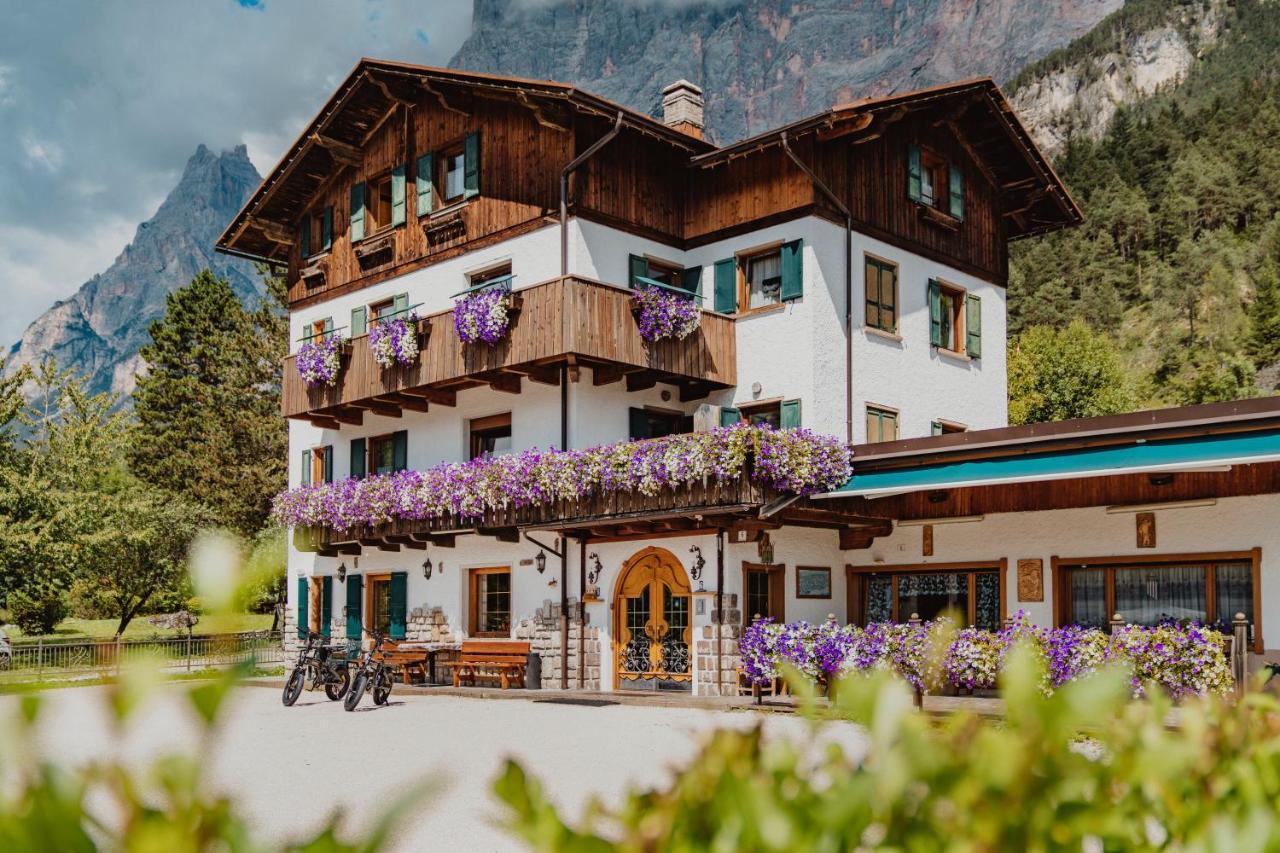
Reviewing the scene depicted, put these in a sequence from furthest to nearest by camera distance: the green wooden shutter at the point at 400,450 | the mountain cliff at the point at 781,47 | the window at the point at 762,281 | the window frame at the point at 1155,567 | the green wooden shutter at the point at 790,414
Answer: the mountain cliff at the point at 781,47, the green wooden shutter at the point at 400,450, the window at the point at 762,281, the green wooden shutter at the point at 790,414, the window frame at the point at 1155,567

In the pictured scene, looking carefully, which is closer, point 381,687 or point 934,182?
point 381,687

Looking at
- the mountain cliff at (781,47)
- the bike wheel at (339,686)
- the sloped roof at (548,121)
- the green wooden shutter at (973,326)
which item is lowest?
the bike wheel at (339,686)

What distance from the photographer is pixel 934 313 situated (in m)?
23.9

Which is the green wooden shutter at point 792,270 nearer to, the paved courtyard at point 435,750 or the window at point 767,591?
the window at point 767,591

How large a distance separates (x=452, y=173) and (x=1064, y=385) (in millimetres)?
28431

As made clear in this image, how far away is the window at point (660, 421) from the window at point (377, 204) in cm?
729

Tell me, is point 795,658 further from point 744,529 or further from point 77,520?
point 77,520

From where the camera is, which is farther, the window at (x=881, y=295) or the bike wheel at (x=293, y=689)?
the window at (x=881, y=295)

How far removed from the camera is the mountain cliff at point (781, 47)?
154 metres

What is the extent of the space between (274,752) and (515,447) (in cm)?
957

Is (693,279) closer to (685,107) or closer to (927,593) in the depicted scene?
(685,107)

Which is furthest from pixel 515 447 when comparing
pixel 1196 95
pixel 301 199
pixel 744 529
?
pixel 1196 95

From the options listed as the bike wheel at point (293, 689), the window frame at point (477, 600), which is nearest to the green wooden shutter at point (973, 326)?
the window frame at point (477, 600)

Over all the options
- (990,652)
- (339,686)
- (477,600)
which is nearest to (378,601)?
(477,600)
